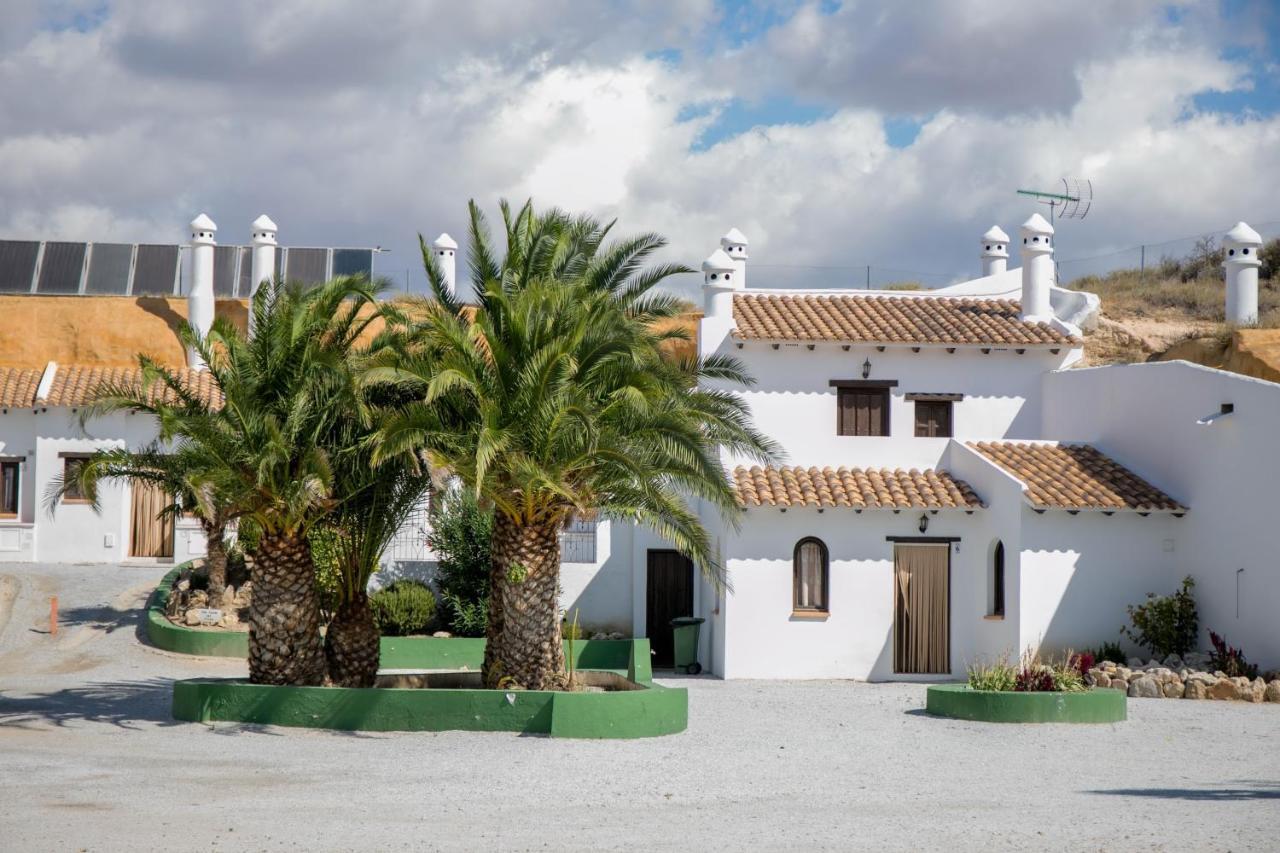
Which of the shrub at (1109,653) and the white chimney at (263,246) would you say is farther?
the white chimney at (263,246)

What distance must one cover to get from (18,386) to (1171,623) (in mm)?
27251

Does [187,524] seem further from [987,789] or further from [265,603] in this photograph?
[987,789]

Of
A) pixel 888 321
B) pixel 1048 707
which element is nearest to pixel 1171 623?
pixel 1048 707

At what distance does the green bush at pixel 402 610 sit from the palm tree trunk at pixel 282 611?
822 cm

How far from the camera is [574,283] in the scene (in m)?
18.3

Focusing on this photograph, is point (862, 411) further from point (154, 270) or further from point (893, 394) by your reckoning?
point (154, 270)

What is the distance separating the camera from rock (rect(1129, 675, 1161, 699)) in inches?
865

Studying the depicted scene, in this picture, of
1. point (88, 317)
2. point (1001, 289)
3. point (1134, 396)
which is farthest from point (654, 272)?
point (88, 317)

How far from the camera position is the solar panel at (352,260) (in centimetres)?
4288

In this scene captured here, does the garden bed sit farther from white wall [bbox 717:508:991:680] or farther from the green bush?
the green bush

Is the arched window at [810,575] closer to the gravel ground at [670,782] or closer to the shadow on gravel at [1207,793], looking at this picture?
the gravel ground at [670,782]

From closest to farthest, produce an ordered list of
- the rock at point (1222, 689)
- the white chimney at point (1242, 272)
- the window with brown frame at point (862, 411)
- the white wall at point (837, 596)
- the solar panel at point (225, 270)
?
the rock at point (1222, 689), the white wall at point (837, 596), the window with brown frame at point (862, 411), the white chimney at point (1242, 272), the solar panel at point (225, 270)

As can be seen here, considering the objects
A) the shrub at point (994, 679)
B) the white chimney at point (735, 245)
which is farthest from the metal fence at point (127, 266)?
the shrub at point (994, 679)

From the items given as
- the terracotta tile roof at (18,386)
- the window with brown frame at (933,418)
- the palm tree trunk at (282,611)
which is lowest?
the palm tree trunk at (282,611)
